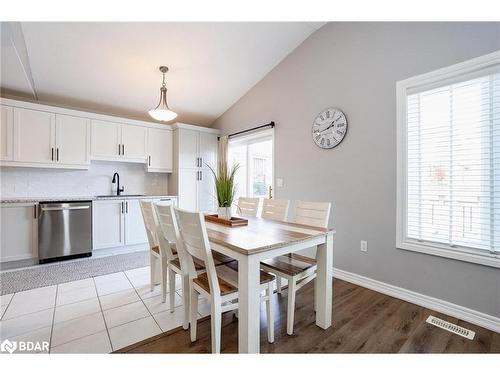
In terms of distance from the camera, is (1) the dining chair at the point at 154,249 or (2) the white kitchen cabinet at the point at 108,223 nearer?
(1) the dining chair at the point at 154,249

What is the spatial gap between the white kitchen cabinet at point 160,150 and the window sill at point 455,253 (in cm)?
388

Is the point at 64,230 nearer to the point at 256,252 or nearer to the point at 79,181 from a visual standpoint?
the point at 79,181

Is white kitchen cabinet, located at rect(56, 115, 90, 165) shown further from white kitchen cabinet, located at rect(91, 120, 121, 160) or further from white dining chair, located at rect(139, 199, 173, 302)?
white dining chair, located at rect(139, 199, 173, 302)

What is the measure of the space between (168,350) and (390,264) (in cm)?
220

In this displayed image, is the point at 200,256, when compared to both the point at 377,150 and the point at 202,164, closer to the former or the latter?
the point at 377,150

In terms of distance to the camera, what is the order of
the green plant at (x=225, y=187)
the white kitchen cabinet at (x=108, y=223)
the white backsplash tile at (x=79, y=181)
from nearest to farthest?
1. the green plant at (x=225, y=187)
2. the white backsplash tile at (x=79, y=181)
3. the white kitchen cabinet at (x=108, y=223)

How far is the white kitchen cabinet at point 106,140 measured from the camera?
3738mm

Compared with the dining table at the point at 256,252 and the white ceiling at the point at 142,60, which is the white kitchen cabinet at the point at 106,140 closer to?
the white ceiling at the point at 142,60

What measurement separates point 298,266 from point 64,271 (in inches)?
116

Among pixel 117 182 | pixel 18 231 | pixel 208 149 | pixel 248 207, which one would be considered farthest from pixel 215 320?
pixel 208 149

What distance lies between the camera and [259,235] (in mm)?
1743

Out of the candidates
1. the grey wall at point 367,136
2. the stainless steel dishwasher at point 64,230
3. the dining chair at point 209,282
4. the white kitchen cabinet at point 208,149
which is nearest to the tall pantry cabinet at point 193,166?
the white kitchen cabinet at point 208,149

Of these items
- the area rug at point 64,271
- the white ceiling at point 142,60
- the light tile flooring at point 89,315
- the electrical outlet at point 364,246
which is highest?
the white ceiling at point 142,60

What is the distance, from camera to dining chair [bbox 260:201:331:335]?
178 cm
